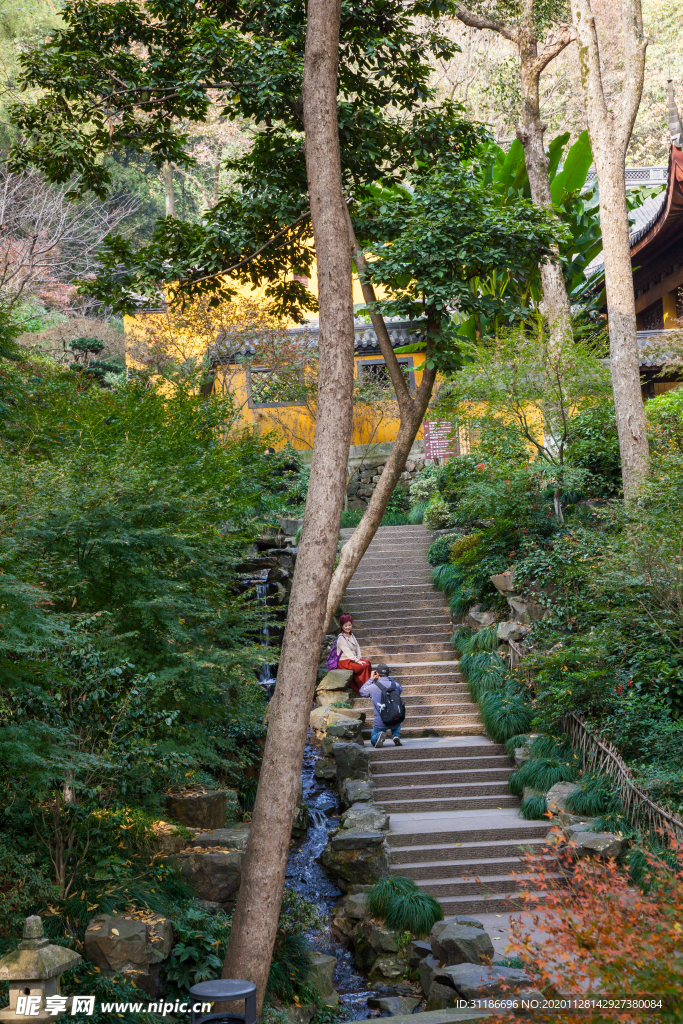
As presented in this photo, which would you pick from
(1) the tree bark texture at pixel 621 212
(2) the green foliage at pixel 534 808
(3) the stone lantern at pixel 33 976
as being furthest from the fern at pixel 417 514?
(3) the stone lantern at pixel 33 976

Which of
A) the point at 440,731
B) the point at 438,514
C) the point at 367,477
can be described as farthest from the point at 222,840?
the point at 367,477

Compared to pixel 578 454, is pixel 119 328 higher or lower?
higher

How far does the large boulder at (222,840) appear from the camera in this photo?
6.38 metres

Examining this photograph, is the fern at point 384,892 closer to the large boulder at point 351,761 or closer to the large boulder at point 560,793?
the large boulder at point 560,793

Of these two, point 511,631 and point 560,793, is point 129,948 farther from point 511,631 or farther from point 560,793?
point 511,631

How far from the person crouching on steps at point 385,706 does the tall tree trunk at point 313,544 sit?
Answer: 4.97 meters

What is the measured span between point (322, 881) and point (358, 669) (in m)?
3.67

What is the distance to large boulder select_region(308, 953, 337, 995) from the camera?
20.4ft

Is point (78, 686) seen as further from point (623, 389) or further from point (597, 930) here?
point (623, 389)

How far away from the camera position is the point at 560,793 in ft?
28.3

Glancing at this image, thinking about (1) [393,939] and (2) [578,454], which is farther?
(2) [578,454]

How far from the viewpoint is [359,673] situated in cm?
1173

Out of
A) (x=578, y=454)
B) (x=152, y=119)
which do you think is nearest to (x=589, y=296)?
(x=578, y=454)

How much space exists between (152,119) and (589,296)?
540 inches
